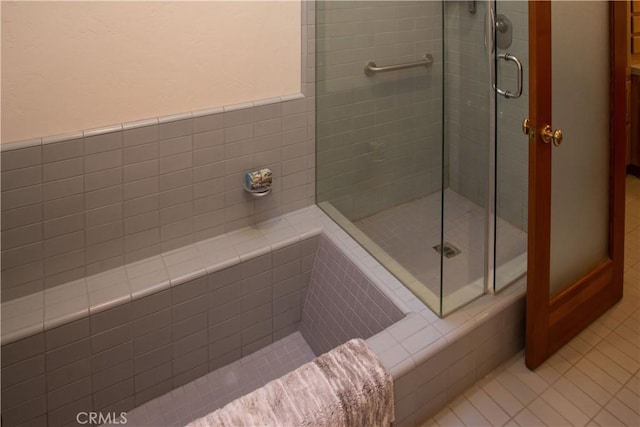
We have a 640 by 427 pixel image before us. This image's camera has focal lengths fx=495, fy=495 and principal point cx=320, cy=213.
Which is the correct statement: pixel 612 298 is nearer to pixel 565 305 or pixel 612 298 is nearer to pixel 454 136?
pixel 565 305

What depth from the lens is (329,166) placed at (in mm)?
2277

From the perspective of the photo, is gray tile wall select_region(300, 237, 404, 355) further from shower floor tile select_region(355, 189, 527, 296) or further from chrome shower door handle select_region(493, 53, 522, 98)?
chrome shower door handle select_region(493, 53, 522, 98)

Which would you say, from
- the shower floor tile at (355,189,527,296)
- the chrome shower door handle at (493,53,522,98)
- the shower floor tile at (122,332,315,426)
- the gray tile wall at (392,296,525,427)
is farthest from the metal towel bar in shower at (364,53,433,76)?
the shower floor tile at (122,332,315,426)

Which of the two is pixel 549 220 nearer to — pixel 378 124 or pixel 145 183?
pixel 378 124

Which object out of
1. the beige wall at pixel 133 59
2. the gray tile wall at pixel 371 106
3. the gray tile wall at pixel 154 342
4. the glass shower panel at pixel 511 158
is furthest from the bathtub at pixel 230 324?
the beige wall at pixel 133 59

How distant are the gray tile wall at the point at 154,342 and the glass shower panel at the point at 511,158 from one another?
76 centimetres

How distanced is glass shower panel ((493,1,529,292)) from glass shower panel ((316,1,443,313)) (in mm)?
253

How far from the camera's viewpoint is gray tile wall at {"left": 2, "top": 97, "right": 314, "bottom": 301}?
1.67 metres

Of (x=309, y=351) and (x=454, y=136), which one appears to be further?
(x=309, y=351)

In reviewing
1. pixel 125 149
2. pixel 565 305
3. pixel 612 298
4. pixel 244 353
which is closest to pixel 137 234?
pixel 125 149

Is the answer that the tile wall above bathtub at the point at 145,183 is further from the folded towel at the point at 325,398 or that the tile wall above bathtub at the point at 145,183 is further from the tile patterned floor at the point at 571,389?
the tile patterned floor at the point at 571,389

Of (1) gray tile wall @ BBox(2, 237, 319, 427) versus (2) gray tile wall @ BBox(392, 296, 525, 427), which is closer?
(2) gray tile wall @ BBox(392, 296, 525, 427)

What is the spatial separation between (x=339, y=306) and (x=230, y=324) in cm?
44

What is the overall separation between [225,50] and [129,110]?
429 mm
